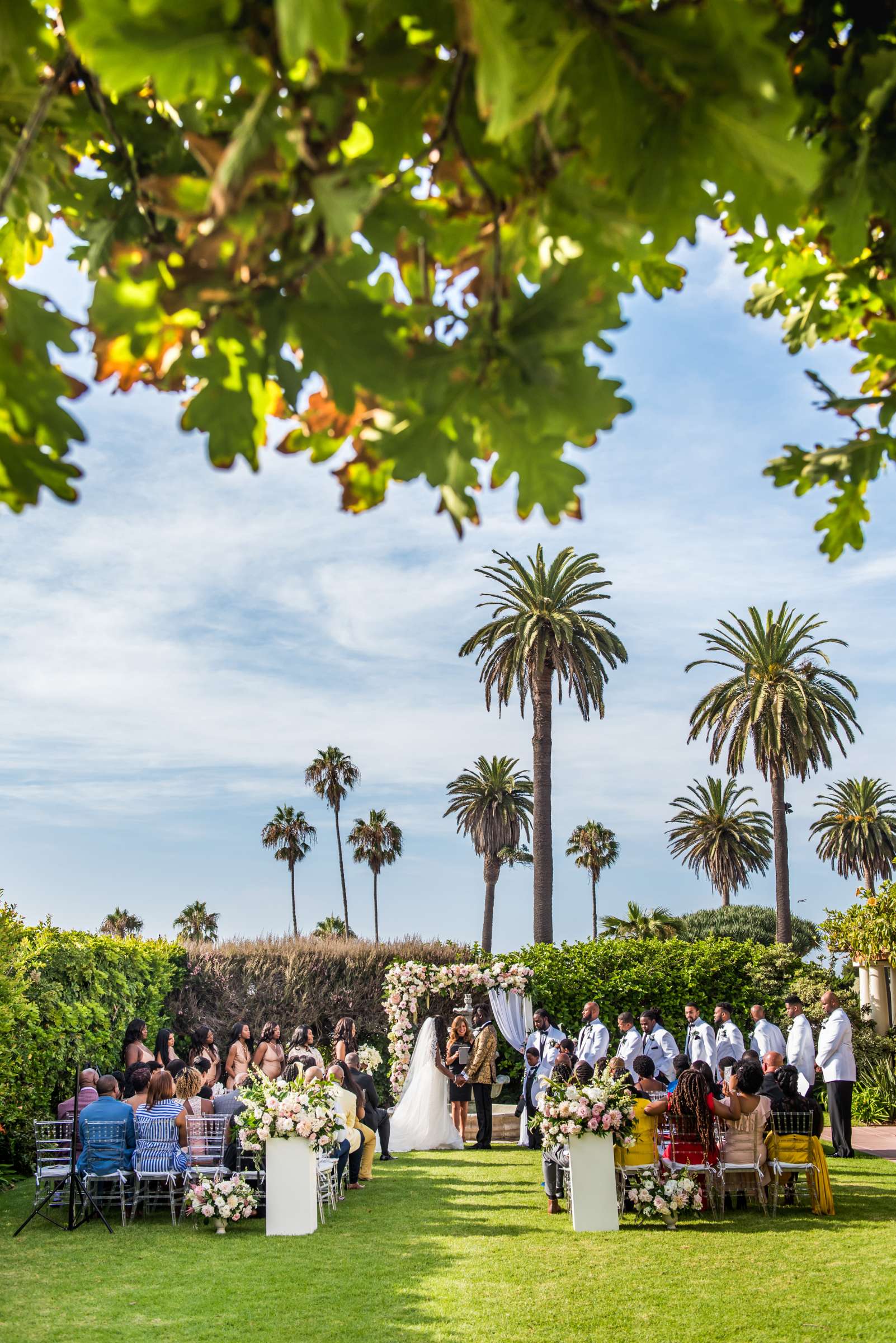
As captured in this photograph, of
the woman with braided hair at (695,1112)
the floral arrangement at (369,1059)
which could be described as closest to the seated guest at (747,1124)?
the woman with braided hair at (695,1112)

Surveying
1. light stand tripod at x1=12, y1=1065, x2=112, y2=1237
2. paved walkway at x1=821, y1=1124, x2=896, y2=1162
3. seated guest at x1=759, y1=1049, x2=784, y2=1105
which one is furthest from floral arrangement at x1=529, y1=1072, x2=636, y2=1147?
paved walkway at x1=821, y1=1124, x2=896, y2=1162

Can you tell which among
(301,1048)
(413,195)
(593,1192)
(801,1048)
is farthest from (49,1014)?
(413,195)

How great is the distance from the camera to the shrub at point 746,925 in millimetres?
49281

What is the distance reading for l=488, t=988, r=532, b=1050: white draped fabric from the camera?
20.5 meters

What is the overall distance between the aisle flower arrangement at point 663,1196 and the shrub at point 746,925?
38.1m

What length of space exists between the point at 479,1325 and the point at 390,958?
16872 millimetres

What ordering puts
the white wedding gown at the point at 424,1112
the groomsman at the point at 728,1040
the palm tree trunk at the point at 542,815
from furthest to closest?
the palm tree trunk at the point at 542,815 → the white wedding gown at the point at 424,1112 → the groomsman at the point at 728,1040

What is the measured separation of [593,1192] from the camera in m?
10.2

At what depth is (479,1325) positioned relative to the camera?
23.8ft

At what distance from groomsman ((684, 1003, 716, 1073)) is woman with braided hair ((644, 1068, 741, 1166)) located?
430 centimetres

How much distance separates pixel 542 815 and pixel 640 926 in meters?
16.1

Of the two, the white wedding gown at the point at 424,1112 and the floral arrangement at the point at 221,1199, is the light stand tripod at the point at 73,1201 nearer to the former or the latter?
the floral arrangement at the point at 221,1199

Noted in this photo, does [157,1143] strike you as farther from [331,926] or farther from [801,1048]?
[331,926]

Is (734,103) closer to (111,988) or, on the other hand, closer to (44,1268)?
(44,1268)
